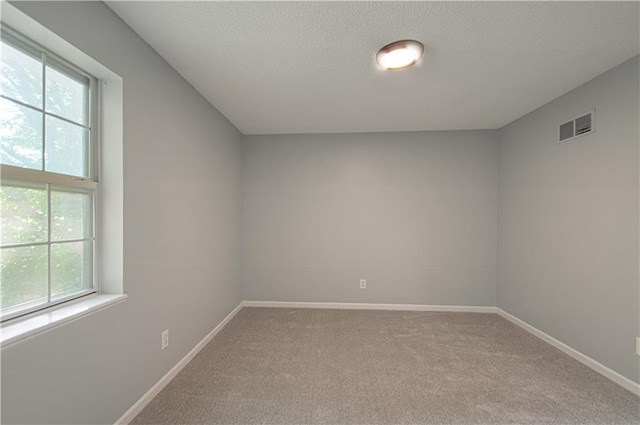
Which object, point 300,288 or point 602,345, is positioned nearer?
point 602,345

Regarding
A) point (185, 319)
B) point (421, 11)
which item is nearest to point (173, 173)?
point (185, 319)

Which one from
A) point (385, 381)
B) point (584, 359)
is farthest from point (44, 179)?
point (584, 359)

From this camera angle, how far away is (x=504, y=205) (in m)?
3.26

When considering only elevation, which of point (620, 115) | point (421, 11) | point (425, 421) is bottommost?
point (425, 421)

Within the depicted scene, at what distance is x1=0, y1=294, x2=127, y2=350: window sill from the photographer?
39.8 inches

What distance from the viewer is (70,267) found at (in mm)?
1379

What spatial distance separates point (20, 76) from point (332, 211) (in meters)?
2.92

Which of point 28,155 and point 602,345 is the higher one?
point 28,155

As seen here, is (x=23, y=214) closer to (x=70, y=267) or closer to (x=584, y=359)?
(x=70, y=267)

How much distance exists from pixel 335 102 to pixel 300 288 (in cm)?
242

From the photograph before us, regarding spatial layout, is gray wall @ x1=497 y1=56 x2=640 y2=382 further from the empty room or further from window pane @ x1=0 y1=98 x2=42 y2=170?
window pane @ x1=0 y1=98 x2=42 y2=170

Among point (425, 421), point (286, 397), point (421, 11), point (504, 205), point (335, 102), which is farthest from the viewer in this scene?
point (504, 205)

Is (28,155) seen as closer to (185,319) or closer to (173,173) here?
(173,173)

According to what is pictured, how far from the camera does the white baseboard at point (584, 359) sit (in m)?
1.87
